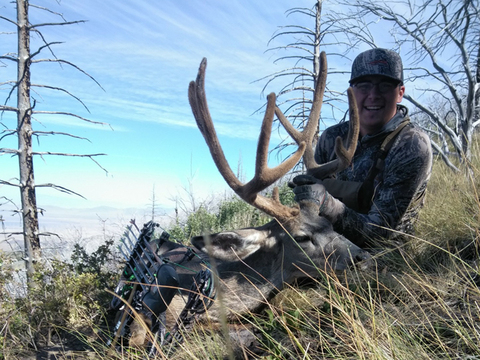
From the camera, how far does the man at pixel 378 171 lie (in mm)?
3859

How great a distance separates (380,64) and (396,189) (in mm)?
1452

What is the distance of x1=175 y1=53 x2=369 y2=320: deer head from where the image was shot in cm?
338

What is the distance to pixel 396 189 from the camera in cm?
409

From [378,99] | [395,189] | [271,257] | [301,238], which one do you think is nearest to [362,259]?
[301,238]

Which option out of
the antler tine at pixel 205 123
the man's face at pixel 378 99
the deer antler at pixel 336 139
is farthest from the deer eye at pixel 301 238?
the man's face at pixel 378 99

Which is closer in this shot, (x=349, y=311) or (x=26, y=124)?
(x=349, y=311)

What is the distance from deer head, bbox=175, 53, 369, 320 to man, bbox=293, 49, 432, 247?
257mm

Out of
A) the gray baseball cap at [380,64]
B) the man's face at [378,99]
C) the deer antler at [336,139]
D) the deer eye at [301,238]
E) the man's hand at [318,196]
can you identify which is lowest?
the deer eye at [301,238]

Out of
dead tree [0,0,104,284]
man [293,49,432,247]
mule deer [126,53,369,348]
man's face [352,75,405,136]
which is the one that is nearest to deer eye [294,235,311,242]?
mule deer [126,53,369,348]

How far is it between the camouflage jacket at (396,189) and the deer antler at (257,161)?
72 centimetres

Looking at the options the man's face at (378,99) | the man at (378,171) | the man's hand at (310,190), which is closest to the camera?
the man's hand at (310,190)

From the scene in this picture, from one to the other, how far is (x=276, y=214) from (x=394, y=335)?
1488mm

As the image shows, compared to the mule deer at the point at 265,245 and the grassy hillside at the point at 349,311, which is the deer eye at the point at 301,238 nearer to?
the mule deer at the point at 265,245

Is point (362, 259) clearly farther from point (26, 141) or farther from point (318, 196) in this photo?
point (26, 141)
